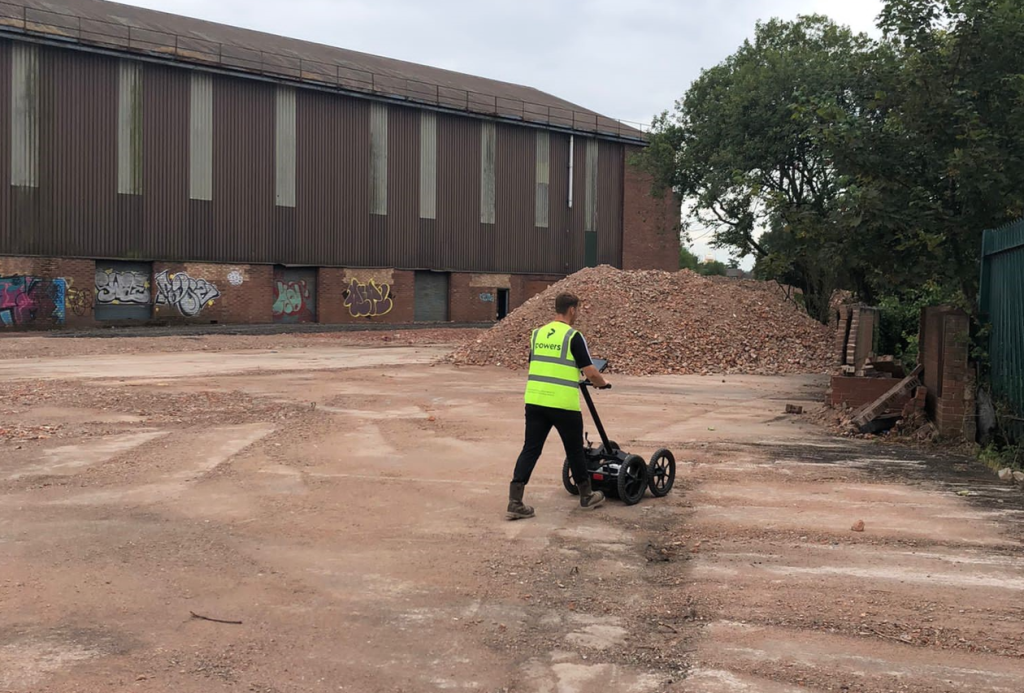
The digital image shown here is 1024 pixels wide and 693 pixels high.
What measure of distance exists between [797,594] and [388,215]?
4037 centimetres

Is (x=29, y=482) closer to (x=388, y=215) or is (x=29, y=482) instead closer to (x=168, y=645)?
(x=168, y=645)

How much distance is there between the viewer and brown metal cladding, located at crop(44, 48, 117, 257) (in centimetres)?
3484

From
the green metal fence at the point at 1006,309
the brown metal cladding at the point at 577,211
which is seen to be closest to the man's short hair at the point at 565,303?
the green metal fence at the point at 1006,309

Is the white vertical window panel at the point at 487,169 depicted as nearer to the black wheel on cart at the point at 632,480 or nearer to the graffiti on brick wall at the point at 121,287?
the graffiti on brick wall at the point at 121,287

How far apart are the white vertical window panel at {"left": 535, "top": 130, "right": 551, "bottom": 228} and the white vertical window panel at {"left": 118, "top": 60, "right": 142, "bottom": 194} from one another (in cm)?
2020

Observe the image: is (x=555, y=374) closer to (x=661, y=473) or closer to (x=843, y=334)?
(x=661, y=473)

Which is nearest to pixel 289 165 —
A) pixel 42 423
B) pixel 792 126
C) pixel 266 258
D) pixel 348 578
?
pixel 266 258

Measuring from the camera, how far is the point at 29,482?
8.27 m

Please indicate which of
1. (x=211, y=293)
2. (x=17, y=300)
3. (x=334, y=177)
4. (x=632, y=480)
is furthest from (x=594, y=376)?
(x=334, y=177)

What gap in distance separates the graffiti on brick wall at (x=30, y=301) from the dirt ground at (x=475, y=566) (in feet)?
83.0

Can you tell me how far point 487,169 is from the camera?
47531mm

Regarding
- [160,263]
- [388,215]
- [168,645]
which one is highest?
[388,215]

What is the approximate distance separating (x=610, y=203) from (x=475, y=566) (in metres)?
47.7

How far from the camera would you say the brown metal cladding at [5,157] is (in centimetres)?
3388
